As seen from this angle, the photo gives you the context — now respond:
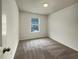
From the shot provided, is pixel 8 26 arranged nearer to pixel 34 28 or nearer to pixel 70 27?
pixel 70 27

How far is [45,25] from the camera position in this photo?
677cm

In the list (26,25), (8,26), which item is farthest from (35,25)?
(8,26)

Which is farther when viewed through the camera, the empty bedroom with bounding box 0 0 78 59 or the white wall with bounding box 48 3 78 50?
the white wall with bounding box 48 3 78 50

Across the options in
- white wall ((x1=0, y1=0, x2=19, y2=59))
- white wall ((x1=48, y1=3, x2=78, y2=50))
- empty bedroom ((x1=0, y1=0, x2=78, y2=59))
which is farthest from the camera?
white wall ((x1=48, y1=3, x2=78, y2=50))

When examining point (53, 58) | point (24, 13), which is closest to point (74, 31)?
point (53, 58)

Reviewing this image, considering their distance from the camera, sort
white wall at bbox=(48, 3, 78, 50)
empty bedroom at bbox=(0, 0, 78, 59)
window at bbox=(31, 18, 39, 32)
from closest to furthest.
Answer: empty bedroom at bbox=(0, 0, 78, 59) < white wall at bbox=(48, 3, 78, 50) < window at bbox=(31, 18, 39, 32)

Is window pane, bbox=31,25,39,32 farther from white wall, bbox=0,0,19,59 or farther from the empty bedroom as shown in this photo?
white wall, bbox=0,0,19,59

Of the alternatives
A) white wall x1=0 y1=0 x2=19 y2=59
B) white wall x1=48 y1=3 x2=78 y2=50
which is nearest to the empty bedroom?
white wall x1=48 y1=3 x2=78 y2=50

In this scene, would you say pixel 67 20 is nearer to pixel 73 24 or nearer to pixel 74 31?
pixel 73 24

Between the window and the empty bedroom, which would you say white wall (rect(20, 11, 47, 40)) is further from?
the window

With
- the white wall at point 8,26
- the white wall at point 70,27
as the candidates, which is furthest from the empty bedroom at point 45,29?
the white wall at point 8,26

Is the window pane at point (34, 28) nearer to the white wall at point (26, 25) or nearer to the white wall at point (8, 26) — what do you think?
the white wall at point (26, 25)

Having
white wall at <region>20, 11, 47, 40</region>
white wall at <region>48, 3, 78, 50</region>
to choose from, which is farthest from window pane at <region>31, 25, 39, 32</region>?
white wall at <region>48, 3, 78, 50</region>

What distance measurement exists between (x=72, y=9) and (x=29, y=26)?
3620 millimetres
